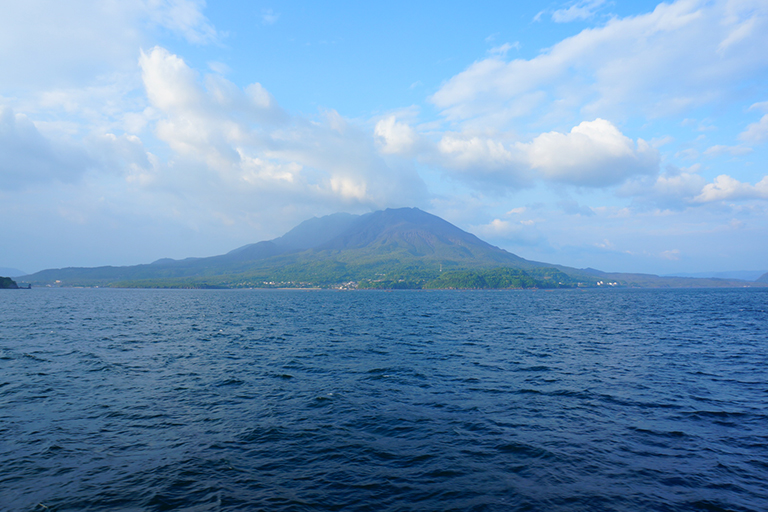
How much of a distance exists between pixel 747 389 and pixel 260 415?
3437 cm

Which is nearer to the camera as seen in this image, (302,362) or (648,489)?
(648,489)

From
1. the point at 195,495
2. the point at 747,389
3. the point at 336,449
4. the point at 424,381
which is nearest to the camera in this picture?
the point at 195,495

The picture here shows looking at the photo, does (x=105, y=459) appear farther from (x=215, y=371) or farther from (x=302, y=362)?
(x=302, y=362)

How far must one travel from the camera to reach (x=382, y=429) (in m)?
20.0

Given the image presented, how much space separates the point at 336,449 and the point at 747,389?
30.5m

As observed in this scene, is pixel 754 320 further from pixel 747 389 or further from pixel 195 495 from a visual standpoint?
pixel 195 495

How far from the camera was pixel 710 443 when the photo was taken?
18.4 meters

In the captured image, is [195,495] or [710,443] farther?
[710,443]

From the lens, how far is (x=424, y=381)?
96.1ft

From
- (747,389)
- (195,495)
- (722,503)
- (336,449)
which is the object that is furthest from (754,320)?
(195,495)

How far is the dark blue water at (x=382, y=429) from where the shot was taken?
13938 millimetres

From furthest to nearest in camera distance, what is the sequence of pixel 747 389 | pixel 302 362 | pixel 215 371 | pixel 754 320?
1. pixel 754 320
2. pixel 302 362
3. pixel 215 371
4. pixel 747 389

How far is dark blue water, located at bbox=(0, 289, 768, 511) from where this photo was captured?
13.9 meters

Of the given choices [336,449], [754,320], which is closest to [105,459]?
[336,449]
